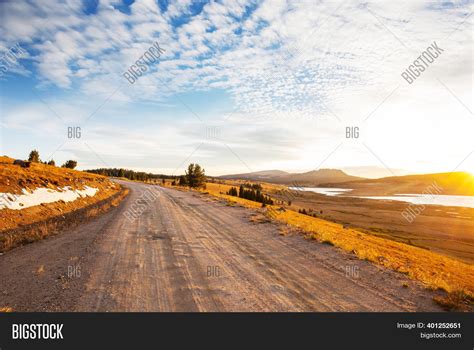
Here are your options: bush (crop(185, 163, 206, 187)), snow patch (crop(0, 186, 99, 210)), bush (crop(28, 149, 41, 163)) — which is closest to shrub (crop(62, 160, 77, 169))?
bush (crop(28, 149, 41, 163))

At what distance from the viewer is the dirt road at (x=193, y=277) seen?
5402mm

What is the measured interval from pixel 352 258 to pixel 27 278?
9.45 metres

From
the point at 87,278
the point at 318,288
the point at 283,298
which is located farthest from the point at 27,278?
the point at 318,288

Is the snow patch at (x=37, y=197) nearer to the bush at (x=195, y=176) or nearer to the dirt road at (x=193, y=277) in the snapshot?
the dirt road at (x=193, y=277)

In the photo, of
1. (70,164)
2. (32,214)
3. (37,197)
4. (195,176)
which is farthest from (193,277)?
(70,164)

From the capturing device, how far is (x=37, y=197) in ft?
55.4

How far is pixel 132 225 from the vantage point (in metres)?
14.1

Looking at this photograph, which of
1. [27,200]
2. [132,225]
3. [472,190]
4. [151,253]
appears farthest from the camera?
[472,190]

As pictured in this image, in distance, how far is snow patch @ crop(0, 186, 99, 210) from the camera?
14.1m

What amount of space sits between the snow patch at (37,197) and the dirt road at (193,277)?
17.5 feet

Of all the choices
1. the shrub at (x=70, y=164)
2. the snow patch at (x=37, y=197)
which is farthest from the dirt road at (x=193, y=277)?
the shrub at (x=70, y=164)

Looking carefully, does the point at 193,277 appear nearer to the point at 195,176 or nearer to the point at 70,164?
the point at 195,176

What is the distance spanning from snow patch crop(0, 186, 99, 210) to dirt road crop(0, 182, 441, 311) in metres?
5.35
